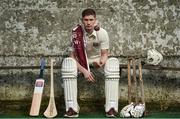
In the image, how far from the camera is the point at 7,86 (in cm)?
636

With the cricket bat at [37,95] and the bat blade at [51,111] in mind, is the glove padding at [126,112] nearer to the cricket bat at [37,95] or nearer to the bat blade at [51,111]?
the bat blade at [51,111]

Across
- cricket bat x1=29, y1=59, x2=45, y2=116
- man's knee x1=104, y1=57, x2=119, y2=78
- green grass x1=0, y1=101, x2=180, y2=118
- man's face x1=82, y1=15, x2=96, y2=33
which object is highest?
man's face x1=82, y1=15, x2=96, y2=33

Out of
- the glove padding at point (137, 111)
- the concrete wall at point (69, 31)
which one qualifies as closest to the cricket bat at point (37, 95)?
the concrete wall at point (69, 31)

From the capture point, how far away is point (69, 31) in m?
6.36

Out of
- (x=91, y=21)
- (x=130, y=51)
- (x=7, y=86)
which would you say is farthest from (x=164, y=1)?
(x=7, y=86)

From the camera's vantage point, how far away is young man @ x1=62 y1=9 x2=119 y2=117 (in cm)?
570

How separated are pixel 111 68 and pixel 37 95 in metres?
0.93

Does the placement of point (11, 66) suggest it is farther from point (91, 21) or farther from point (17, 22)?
point (91, 21)

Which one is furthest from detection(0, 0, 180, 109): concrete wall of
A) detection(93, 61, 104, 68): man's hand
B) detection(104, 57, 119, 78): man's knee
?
detection(104, 57, 119, 78): man's knee

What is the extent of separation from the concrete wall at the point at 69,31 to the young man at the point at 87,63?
52cm

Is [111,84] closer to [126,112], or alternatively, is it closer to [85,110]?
[126,112]

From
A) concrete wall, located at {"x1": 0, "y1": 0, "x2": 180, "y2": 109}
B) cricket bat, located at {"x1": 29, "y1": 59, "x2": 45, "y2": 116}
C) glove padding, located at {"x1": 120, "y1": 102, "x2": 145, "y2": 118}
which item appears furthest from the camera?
concrete wall, located at {"x1": 0, "y1": 0, "x2": 180, "y2": 109}

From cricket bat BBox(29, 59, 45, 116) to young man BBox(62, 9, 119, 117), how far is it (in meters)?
0.36

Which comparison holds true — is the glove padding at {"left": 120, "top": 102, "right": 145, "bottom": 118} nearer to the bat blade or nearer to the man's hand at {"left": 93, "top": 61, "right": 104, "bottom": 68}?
the man's hand at {"left": 93, "top": 61, "right": 104, "bottom": 68}
